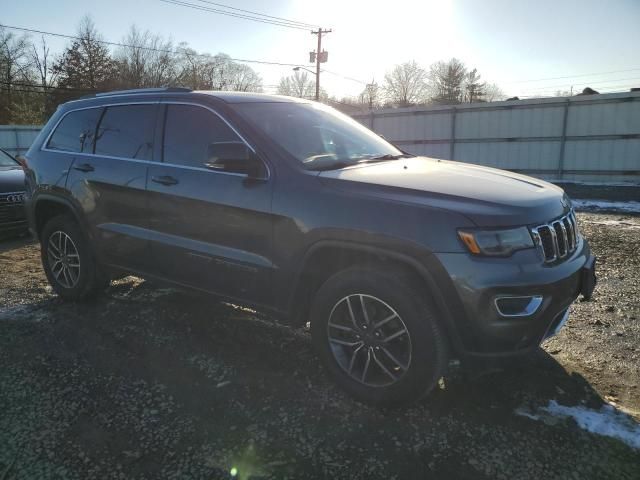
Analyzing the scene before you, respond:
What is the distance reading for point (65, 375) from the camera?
3.35m

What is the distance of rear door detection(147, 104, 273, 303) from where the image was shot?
10.6 feet

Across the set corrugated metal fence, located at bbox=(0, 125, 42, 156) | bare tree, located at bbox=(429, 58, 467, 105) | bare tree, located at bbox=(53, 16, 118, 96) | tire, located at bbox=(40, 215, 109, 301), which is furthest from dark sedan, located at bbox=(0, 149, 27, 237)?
bare tree, located at bbox=(429, 58, 467, 105)

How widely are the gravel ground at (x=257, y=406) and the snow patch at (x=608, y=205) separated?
6.94 metres

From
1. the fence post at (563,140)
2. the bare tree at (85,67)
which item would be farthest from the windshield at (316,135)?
the bare tree at (85,67)

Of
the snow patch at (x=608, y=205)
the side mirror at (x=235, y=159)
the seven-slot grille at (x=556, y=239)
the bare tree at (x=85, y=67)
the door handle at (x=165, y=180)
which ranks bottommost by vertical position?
the snow patch at (x=608, y=205)

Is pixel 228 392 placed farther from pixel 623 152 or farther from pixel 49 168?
pixel 623 152

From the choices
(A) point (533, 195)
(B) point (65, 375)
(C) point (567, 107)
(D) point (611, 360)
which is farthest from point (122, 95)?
(C) point (567, 107)

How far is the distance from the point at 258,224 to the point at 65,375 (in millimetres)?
1690

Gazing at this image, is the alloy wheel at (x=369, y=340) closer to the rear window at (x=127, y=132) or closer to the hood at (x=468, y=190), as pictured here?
the hood at (x=468, y=190)

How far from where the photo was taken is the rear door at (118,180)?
395cm

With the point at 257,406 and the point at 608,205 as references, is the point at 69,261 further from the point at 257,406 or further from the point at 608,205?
the point at 608,205

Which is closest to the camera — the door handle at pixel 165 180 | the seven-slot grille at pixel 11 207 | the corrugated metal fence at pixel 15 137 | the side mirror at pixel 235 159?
the side mirror at pixel 235 159

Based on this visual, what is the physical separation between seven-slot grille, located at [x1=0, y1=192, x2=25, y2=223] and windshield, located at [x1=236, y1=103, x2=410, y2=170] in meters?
5.67

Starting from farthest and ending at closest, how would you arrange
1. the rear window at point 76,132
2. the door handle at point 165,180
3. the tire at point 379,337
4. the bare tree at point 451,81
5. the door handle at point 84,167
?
the bare tree at point 451,81
the rear window at point 76,132
the door handle at point 84,167
the door handle at point 165,180
the tire at point 379,337
